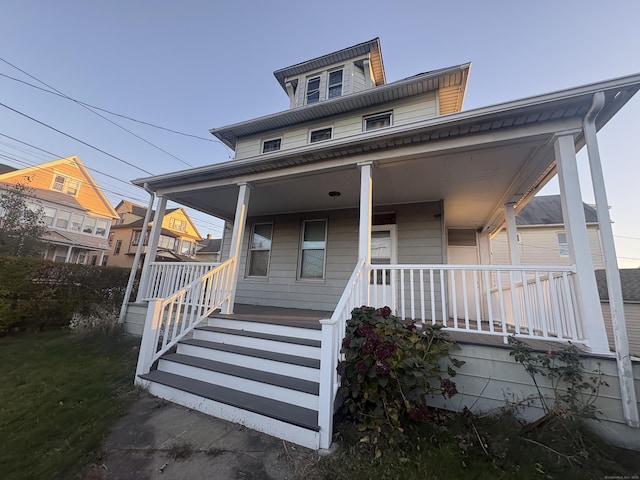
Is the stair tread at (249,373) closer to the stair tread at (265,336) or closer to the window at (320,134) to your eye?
the stair tread at (265,336)

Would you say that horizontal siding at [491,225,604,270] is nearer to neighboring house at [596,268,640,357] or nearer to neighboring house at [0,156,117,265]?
neighboring house at [596,268,640,357]

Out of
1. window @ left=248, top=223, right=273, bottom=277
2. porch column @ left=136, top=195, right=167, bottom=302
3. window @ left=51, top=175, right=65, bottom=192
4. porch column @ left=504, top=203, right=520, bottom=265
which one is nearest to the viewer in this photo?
porch column @ left=504, top=203, right=520, bottom=265

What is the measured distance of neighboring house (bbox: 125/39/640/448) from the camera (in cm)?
254

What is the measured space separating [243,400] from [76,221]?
21.8m

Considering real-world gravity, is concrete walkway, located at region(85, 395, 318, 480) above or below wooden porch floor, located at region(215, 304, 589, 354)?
below

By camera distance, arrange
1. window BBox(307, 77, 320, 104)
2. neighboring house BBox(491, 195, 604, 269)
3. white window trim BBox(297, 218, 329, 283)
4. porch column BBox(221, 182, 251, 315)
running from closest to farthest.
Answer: porch column BBox(221, 182, 251, 315)
white window trim BBox(297, 218, 329, 283)
window BBox(307, 77, 320, 104)
neighboring house BBox(491, 195, 604, 269)

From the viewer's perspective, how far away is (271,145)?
7.71 m

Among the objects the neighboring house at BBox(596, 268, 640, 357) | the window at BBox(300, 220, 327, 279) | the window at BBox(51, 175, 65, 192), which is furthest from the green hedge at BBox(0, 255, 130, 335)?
the window at BBox(51, 175, 65, 192)

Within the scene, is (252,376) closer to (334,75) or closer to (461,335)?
(461,335)

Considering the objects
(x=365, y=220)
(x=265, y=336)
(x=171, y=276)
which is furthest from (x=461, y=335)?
(x=171, y=276)

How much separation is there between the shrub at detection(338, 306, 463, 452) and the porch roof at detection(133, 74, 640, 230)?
248 centimetres

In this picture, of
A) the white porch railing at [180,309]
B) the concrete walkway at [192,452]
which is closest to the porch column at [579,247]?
the concrete walkway at [192,452]

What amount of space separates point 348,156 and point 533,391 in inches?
139

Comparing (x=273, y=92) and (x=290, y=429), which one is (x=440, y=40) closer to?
(x=273, y=92)
